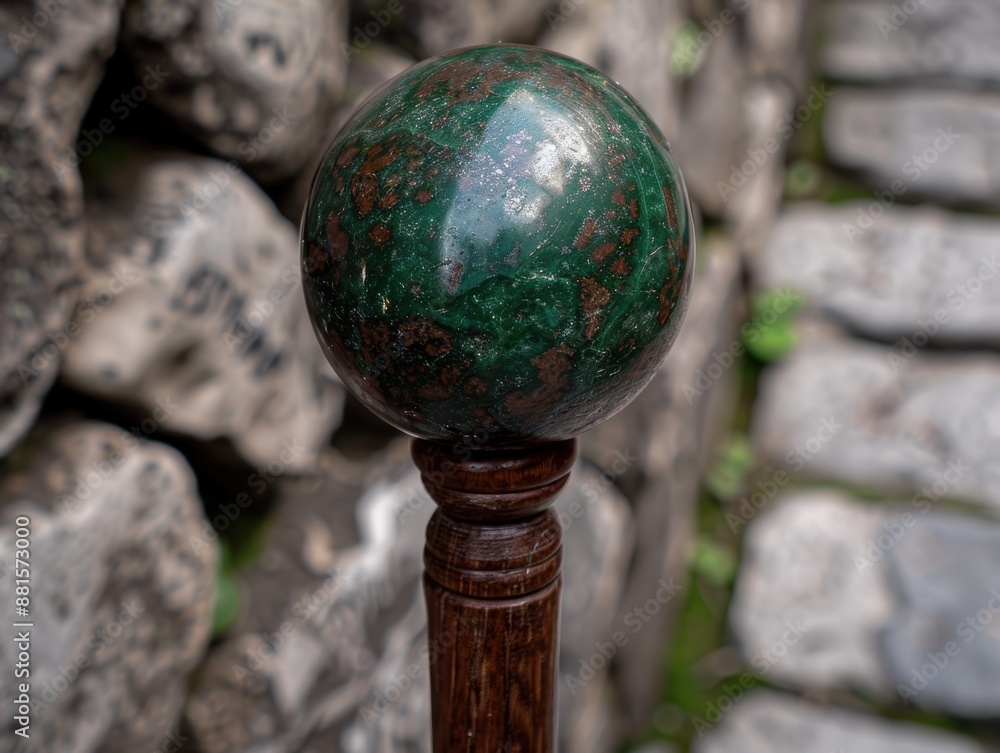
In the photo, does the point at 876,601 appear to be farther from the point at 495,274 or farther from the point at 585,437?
the point at 495,274

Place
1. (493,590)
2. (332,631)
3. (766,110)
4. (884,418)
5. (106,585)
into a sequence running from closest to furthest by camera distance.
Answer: (493,590), (106,585), (332,631), (884,418), (766,110)

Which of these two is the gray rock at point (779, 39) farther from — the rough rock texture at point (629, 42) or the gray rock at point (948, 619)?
the gray rock at point (948, 619)

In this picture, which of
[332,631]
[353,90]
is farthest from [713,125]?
[332,631]

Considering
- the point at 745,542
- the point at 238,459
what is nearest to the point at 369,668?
the point at 238,459

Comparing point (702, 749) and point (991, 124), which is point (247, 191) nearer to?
point (702, 749)

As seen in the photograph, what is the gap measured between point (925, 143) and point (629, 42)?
4.01 ft

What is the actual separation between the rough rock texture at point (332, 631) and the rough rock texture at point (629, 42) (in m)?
0.66

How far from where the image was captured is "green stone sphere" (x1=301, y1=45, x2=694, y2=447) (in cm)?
50

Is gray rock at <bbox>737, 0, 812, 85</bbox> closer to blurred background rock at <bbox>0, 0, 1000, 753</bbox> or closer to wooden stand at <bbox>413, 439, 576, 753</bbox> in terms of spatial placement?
blurred background rock at <bbox>0, 0, 1000, 753</bbox>

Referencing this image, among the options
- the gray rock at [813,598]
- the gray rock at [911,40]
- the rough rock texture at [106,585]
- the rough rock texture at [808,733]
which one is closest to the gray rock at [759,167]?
the gray rock at [911,40]

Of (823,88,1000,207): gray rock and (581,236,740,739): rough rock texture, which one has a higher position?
(823,88,1000,207): gray rock

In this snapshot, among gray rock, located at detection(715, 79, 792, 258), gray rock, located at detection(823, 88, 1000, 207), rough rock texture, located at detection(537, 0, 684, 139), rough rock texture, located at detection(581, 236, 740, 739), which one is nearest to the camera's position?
rough rock texture, located at detection(537, 0, 684, 139)

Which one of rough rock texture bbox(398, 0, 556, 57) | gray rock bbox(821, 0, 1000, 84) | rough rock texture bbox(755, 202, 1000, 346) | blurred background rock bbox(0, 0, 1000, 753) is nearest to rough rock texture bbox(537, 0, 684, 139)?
blurred background rock bbox(0, 0, 1000, 753)

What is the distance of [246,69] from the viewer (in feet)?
2.75
